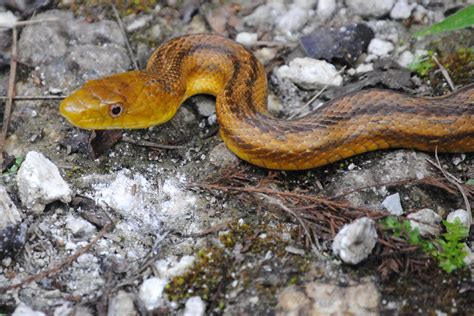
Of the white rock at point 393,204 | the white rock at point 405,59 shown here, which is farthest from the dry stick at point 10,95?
the white rock at point 405,59

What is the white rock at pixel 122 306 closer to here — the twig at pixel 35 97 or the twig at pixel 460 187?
the twig at pixel 35 97

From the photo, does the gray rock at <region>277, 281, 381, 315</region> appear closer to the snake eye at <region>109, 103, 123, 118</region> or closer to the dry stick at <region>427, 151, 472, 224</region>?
the dry stick at <region>427, 151, 472, 224</region>

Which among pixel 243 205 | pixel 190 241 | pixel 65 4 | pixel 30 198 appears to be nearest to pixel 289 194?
pixel 243 205

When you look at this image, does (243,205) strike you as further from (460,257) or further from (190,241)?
(460,257)

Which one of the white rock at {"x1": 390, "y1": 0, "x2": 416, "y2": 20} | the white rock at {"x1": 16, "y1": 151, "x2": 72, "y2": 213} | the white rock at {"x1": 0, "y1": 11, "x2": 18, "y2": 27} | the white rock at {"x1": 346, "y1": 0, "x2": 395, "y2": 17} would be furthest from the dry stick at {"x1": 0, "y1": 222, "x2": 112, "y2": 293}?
the white rock at {"x1": 390, "y1": 0, "x2": 416, "y2": 20}

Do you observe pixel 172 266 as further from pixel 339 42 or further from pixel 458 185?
pixel 339 42

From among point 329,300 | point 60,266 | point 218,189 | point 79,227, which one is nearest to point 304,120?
point 218,189
